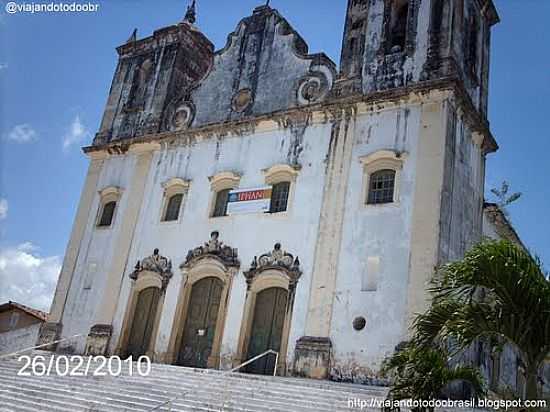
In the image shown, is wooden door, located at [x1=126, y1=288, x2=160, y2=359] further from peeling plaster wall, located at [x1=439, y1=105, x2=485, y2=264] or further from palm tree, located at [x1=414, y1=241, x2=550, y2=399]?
palm tree, located at [x1=414, y1=241, x2=550, y2=399]

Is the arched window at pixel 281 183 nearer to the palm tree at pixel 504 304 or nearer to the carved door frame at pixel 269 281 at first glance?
the carved door frame at pixel 269 281

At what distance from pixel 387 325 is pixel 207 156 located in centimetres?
820

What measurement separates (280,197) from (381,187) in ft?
9.68

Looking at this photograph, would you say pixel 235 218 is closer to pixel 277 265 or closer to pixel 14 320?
pixel 277 265

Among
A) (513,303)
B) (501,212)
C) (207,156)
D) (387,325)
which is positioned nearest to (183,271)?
(207,156)

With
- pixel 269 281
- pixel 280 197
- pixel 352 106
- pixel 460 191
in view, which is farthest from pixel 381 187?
pixel 269 281

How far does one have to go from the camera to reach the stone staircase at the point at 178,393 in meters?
10.4

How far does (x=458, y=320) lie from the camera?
303 inches

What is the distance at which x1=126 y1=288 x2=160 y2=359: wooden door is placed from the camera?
17641 millimetres

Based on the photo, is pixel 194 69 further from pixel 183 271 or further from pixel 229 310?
pixel 229 310

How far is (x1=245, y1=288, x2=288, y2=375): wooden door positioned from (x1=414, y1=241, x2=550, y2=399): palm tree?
7907 millimetres

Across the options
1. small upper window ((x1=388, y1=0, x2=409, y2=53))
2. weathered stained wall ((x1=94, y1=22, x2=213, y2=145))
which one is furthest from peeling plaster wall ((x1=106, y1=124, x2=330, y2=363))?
small upper window ((x1=388, y1=0, x2=409, y2=53))

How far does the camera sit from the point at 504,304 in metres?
7.46

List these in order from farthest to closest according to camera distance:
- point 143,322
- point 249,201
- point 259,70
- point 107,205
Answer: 1. point 107,205
2. point 259,70
3. point 143,322
4. point 249,201
